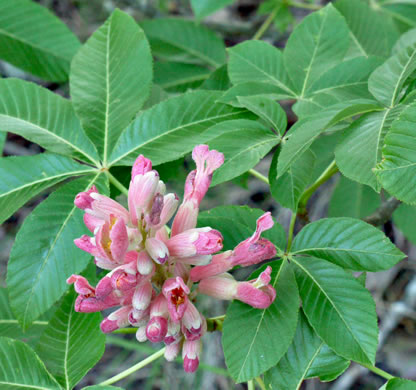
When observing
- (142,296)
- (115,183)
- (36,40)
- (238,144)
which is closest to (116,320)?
(142,296)

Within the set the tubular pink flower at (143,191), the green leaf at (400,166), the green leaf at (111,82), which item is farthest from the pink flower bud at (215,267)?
the green leaf at (111,82)

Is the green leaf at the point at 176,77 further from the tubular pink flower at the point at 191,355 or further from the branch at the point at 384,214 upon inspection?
the tubular pink flower at the point at 191,355

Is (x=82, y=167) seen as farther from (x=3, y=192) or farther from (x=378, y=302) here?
(x=378, y=302)

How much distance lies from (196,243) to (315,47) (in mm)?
923

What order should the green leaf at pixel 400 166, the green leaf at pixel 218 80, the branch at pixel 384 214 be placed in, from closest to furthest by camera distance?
the green leaf at pixel 400 166, the branch at pixel 384 214, the green leaf at pixel 218 80

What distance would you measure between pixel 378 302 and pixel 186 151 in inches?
94.7

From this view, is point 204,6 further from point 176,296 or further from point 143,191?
point 176,296

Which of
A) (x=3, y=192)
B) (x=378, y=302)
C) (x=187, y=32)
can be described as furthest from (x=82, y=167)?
(x=378, y=302)

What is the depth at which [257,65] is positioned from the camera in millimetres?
1761

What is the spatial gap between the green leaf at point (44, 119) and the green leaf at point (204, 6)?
0.74 meters

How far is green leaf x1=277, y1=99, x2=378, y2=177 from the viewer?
122cm

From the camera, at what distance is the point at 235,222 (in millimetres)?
1402

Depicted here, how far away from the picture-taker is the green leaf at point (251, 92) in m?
1.60

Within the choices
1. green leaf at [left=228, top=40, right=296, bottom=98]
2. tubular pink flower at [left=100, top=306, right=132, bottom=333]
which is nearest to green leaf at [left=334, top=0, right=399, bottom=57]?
green leaf at [left=228, top=40, right=296, bottom=98]
